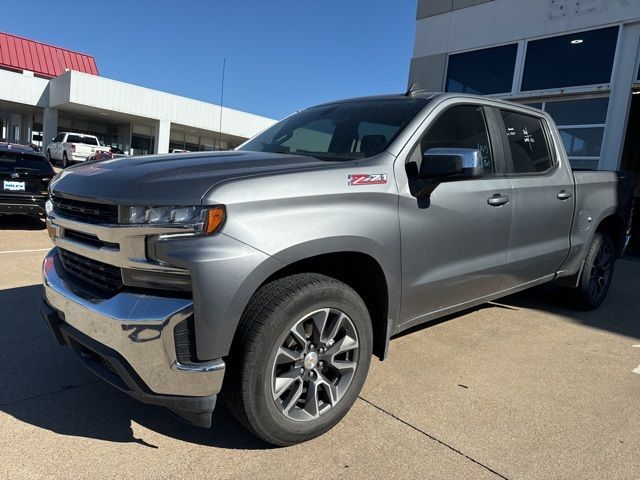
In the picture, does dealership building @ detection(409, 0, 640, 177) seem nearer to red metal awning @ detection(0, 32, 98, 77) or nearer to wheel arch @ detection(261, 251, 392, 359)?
wheel arch @ detection(261, 251, 392, 359)

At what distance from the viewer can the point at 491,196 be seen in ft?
11.1

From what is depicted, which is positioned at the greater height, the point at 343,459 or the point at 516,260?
the point at 516,260

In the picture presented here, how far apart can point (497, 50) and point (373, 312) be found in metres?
11.7

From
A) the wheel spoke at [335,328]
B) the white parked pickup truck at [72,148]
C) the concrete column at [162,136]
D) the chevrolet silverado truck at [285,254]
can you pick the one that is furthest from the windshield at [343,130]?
the concrete column at [162,136]

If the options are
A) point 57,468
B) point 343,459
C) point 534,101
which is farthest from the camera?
point 534,101

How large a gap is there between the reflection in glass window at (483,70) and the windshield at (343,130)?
10108mm

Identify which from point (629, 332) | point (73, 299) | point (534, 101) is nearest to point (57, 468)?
point (73, 299)

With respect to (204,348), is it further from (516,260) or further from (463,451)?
(516,260)

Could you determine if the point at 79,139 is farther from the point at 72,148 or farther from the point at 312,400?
the point at 312,400

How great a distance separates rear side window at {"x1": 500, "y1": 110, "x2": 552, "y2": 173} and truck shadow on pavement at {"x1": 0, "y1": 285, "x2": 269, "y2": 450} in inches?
110

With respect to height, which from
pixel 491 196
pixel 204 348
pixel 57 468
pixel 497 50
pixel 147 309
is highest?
pixel 497 50

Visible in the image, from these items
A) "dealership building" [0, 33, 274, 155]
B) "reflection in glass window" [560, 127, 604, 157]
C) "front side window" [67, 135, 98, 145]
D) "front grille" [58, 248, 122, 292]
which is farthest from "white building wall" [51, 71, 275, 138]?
"front grille" [58, 248, 122, 292]

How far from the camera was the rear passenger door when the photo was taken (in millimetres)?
3715

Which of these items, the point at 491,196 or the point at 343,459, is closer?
the point at 343,459
